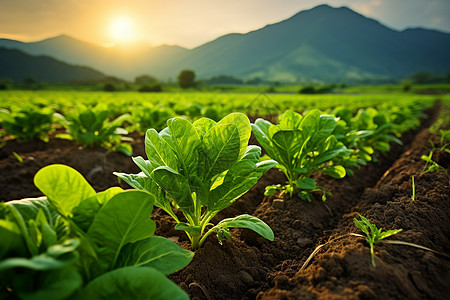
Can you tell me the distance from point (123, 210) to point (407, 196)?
2.54 m

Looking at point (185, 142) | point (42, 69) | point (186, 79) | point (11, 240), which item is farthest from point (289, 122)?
point (42, 69)

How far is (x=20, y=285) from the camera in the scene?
0.92 metres

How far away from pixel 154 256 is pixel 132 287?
0.25 meters

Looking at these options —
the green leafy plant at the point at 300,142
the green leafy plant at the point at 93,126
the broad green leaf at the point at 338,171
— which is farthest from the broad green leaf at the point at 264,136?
the green leafy plant at the point at 93,126

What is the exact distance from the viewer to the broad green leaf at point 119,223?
1093 millimetres

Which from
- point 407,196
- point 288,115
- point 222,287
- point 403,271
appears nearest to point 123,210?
point 222,287

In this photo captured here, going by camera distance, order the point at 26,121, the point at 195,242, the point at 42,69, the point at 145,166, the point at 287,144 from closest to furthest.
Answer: the point at 145,166 → the point at 195,242 → the point at 287,144 → the point at 26,121 → the point at 42,69

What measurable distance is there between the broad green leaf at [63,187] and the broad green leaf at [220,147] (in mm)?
644

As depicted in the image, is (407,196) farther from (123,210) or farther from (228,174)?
(123,210)

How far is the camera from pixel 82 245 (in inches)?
41.4

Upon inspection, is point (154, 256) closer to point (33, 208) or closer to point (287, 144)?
point (33, 208)

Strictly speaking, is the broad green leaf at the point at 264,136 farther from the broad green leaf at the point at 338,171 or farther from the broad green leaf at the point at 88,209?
the broad green leaf at the point at 88,209

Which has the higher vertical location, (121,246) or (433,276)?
(121,246)

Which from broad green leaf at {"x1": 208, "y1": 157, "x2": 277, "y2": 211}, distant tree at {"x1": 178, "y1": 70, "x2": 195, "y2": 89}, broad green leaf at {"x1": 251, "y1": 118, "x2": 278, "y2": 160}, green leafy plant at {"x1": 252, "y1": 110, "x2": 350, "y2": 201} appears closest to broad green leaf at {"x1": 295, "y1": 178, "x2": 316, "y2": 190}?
green leafy plant at {"x1": 252, "y1": 110, "x2": 350, "y2": 201}
